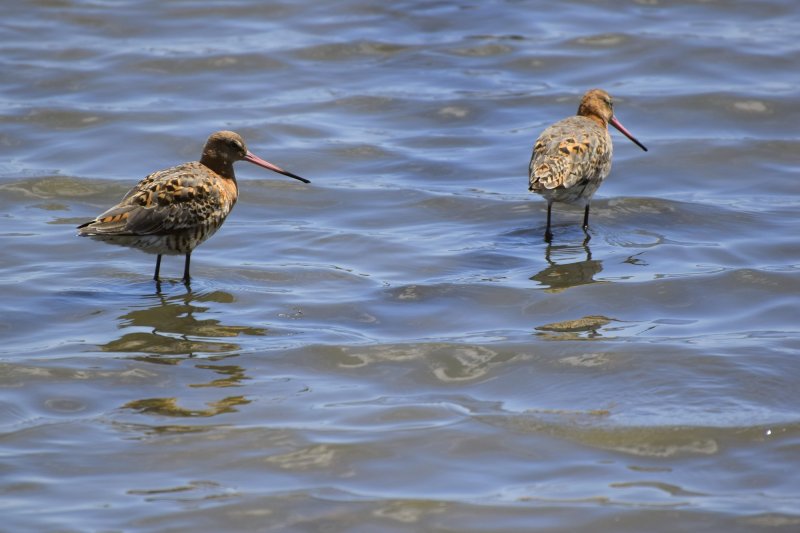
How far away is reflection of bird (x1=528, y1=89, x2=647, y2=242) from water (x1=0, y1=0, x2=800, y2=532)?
1.22 feet

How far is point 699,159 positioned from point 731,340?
440 centimetres

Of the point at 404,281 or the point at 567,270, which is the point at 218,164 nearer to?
the point at 404,281

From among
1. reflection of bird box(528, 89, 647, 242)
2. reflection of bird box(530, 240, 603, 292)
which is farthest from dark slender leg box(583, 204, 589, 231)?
reflection of bird box(530, 240, 603, 292)

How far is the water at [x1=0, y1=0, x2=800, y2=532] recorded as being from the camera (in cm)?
598

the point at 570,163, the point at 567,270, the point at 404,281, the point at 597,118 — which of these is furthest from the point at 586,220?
the point at 404,281

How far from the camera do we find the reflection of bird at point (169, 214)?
8.67m

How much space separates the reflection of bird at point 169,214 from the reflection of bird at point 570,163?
2.29 m

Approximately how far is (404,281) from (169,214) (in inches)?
64.2

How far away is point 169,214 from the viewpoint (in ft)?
28.8

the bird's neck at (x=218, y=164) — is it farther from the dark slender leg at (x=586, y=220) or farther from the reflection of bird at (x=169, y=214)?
the dark slender leg at (x=586, y=220)

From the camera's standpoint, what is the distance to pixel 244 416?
6672mm

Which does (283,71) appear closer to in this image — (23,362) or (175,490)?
(23,362)

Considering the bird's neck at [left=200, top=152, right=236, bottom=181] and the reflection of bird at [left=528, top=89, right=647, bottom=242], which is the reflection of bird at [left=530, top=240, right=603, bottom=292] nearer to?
the reflection of bird at [left=528, top=89, right=647, bottom=242]

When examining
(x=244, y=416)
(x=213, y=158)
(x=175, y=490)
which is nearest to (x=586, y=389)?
(x=244, y=416)
